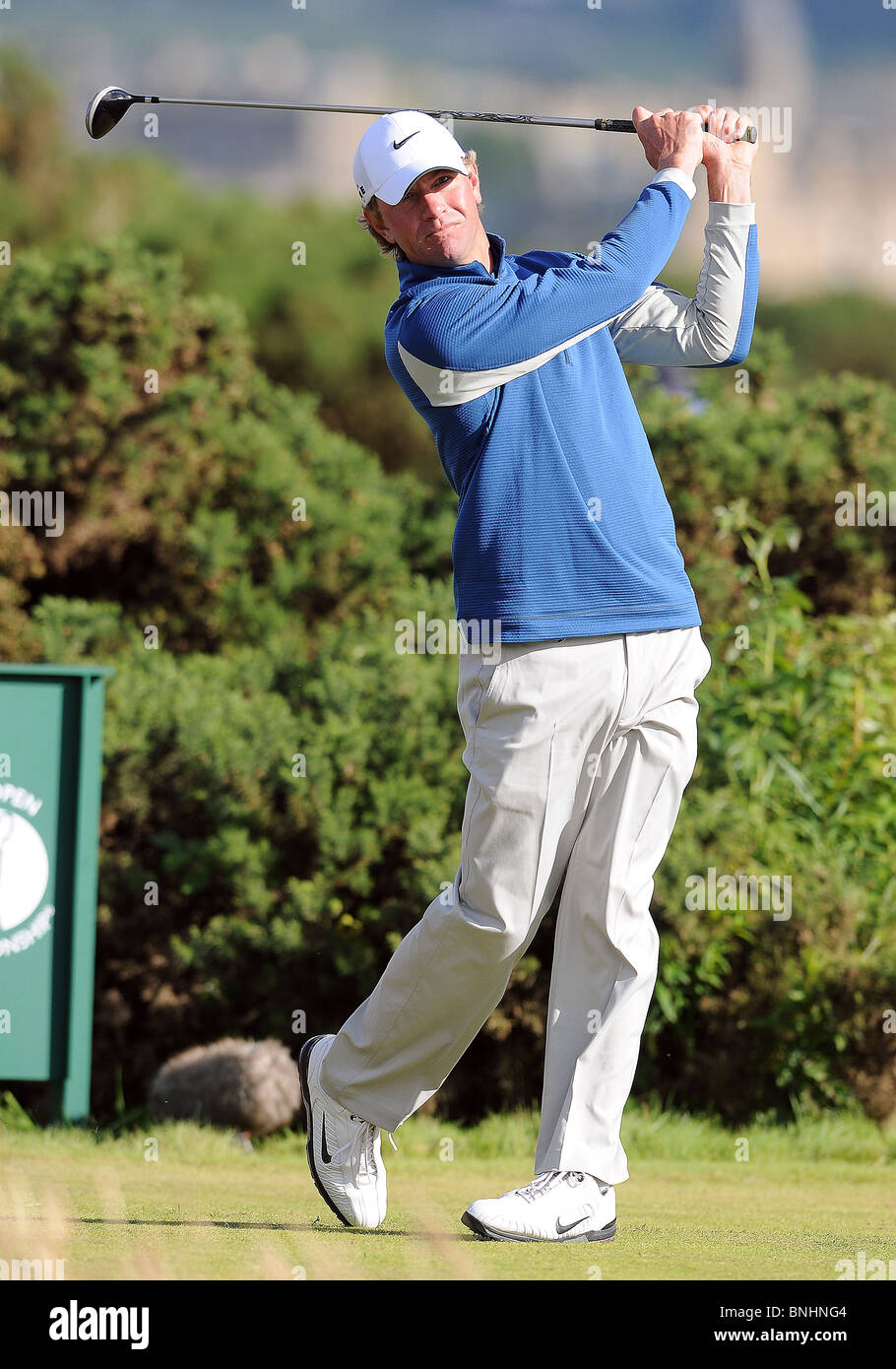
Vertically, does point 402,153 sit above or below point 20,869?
above

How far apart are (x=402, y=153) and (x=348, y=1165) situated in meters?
1.95

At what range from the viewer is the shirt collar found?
2953mm

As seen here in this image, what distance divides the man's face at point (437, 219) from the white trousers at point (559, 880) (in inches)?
30.4

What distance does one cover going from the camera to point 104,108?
3518 millimetres

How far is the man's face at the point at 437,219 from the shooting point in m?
2.96

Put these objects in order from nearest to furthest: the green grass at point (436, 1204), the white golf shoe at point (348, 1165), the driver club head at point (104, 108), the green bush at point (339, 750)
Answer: the green grass at point (436, 1204) < the white golf shoe at point (348, 1165) < the driver club head at point (104, 108) < the green bush at point (339, 750)

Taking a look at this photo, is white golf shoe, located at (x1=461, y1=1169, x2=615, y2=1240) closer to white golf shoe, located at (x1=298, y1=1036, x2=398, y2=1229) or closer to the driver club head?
white golf shoe, located at (x1=298, y1=1036, x2=398, y2=1229)

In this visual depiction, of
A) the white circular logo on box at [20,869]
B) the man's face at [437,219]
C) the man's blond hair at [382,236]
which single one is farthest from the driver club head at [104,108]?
the white circular logo on box at [20,869]

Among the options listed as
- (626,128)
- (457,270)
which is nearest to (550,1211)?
(457,270)

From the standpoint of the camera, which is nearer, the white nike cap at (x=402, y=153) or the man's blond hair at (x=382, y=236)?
the white nike cap at (x=402, y=153)

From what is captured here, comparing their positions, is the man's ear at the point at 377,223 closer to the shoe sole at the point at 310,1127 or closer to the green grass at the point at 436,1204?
the shoe sole at the point at 310,1127

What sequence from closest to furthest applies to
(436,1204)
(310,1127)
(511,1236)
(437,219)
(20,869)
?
1. (511,1236)
2. (437,219)
3. (310,1127)
4. (436,1204)
5. (20,869)

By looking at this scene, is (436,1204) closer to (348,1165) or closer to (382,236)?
(348,1165)

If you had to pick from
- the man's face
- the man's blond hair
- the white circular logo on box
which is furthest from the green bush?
the man's face
